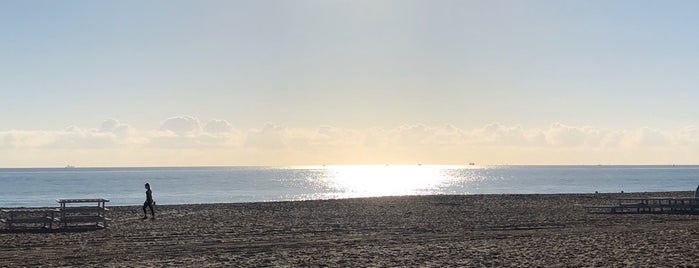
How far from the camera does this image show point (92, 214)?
93.6 feet

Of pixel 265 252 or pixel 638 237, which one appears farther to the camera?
pixel 638 237

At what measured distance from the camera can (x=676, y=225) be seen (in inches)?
1019

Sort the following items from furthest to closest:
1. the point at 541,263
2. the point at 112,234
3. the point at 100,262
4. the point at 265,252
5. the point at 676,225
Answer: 1. the point at 676,225
2. the point at 112,234
3. the point at 265,252
4. the point at 100,262
5. the point at 541,263

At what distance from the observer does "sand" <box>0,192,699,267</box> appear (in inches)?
664

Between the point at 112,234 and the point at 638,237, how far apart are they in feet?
56.6

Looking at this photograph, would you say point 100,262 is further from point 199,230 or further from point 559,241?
point 559,241

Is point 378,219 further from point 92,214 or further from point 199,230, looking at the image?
point 92,214

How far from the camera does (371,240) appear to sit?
70.3ft

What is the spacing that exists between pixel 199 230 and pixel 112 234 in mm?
2987

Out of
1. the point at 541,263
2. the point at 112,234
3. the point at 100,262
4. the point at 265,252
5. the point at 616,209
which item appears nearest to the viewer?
the point at 541,263

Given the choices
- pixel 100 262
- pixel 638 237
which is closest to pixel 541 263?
pixel 638 237

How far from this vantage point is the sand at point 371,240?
55.4ft

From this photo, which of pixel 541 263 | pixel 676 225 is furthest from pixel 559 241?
pixel 676 225

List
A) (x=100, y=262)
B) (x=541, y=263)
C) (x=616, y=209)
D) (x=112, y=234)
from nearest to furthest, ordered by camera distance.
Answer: (x=541, y=263) → (x=100, y=262) → (x=112, y=234) → (x=616, y=209)
